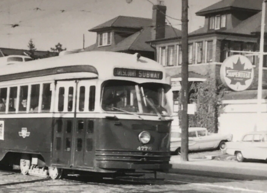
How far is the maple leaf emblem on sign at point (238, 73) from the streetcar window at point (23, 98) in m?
16.8

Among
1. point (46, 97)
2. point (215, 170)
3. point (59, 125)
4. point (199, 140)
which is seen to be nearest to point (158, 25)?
point (199, 140)

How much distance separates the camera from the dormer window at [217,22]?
54.3 m

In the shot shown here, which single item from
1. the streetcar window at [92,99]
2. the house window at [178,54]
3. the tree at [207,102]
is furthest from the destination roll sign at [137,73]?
the house window at [178,54]

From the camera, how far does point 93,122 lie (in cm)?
1551

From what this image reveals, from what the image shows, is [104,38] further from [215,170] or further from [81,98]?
[81,98]

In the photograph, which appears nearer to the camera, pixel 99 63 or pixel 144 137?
pixel 144 137

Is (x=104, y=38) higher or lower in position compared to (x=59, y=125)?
higher

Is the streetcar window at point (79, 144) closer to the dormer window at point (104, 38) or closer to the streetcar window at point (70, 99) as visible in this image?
the streetcar window at point (70, 99)

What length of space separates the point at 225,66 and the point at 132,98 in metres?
17.9

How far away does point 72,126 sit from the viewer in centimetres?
1605

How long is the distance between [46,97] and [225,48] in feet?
112

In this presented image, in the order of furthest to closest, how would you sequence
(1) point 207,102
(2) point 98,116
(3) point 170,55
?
1. (3) point 170,55
2. (1) point 207,102
3. (2) point 98,116

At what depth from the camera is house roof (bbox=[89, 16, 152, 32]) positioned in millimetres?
66625

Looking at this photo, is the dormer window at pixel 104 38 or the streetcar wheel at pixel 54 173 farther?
the dormer window at pixel 104 38
